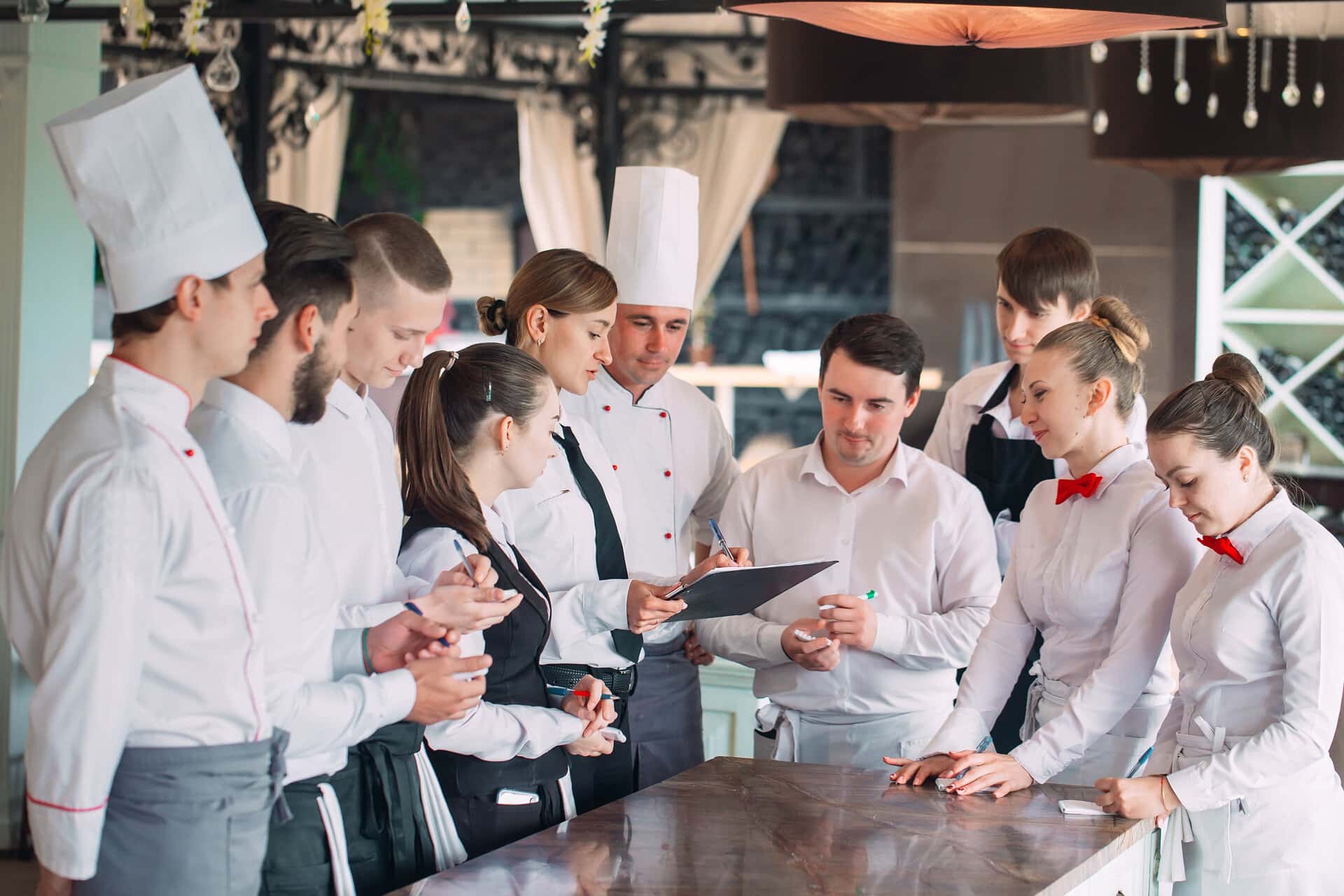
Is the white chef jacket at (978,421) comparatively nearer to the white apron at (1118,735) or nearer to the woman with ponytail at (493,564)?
the white apron at (1118,735)

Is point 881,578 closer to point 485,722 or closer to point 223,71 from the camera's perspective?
point 485,722

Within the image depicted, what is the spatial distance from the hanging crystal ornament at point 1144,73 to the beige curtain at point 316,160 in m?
3.45

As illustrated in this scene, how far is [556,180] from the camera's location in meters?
6.88

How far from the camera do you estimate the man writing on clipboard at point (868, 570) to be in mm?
2758

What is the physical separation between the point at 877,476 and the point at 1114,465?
0.49m

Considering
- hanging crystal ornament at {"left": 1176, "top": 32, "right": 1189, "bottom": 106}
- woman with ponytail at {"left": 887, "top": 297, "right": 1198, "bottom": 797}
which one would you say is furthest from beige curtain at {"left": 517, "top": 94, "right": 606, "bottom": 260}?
woman with ponytail at {"left": 887, "top": 297, "right": 1198, "bottom": 797}

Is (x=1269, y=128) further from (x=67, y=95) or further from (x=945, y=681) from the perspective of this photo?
(x=67, y=95)

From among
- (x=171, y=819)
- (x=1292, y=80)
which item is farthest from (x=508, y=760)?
(x=1292, y=80)

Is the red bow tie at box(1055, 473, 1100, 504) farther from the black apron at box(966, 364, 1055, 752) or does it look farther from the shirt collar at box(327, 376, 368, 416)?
the shirt collar at box(327, 376, 368, 416)

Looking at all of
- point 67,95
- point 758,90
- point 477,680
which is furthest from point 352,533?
point 758,90

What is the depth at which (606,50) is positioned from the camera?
6.80m

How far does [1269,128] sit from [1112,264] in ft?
9.15

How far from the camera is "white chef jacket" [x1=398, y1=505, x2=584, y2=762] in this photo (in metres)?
2.12

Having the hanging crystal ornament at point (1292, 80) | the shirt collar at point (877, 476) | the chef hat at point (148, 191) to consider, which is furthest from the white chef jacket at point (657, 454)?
the hanging crystal ornament at point (1292, 80)
